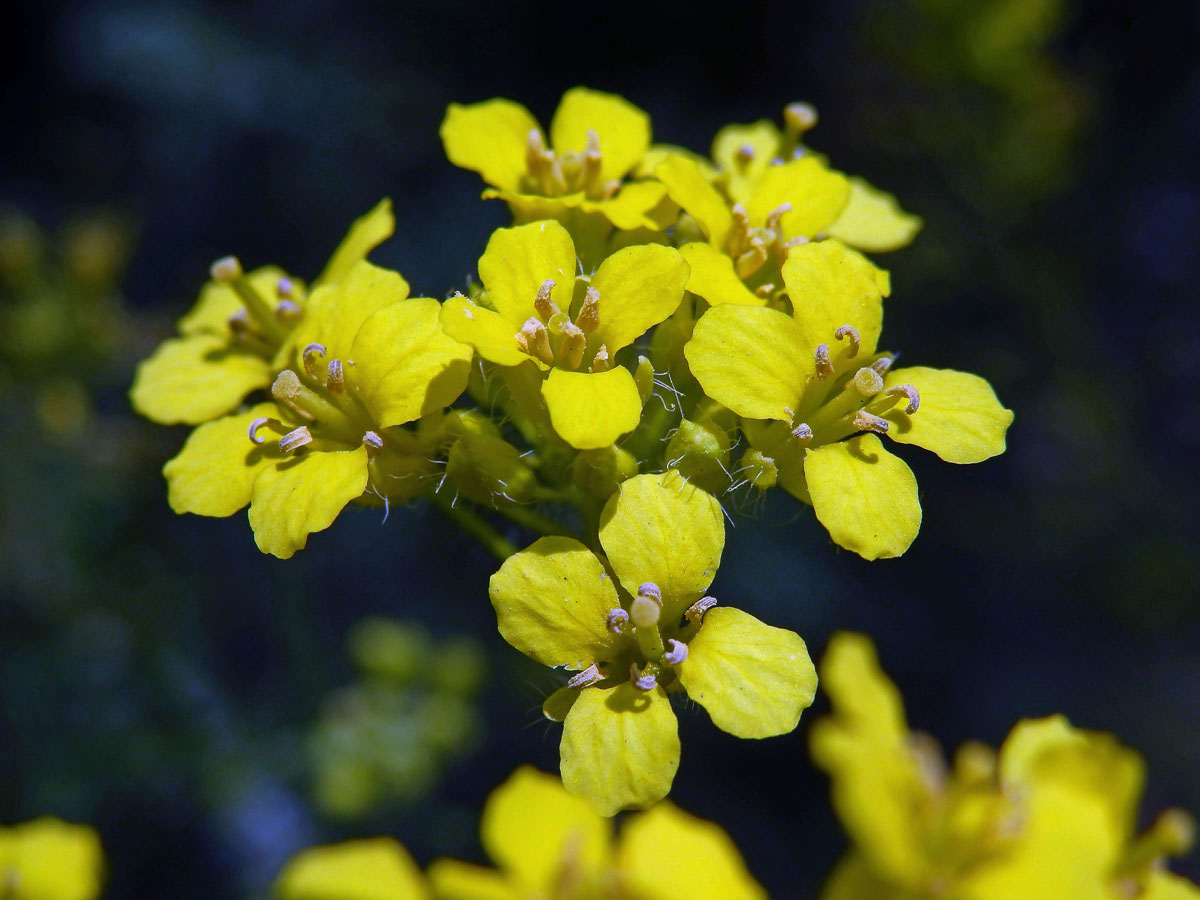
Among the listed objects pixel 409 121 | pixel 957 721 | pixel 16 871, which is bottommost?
pixel 957 721

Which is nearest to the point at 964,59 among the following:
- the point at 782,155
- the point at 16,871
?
the point at 782,155

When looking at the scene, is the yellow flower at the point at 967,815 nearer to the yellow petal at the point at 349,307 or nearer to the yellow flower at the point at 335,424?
the yellow flower at the point at 335,424

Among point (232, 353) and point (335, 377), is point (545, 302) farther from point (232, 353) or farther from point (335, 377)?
point (232, 353)

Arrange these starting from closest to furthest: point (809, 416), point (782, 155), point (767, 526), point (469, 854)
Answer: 1. point (809, 416)
2. point (782, 155)
3. point (469, 854)
4. point (767, 526)

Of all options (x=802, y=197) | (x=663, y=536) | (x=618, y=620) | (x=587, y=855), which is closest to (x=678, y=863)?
(x=587, y=855)

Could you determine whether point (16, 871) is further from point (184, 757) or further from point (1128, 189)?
point (1128, 189)

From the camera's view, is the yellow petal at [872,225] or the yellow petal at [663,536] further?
the yellow petal at [872,225]

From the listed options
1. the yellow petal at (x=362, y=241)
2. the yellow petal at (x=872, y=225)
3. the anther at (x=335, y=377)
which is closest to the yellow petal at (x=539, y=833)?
the anther at (x=335, y=377)
